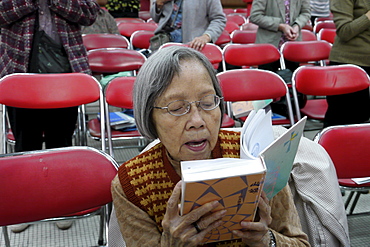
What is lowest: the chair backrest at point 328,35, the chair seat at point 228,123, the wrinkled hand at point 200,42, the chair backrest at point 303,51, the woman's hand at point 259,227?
the chair seat at point 228,123

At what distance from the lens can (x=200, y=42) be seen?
11.2 ft

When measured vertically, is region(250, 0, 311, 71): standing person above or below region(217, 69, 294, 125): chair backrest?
above

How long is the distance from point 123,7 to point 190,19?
4337 millimetres

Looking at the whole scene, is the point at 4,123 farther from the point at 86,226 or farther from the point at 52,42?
Result: the point at 86,226

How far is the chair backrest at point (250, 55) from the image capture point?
378cm

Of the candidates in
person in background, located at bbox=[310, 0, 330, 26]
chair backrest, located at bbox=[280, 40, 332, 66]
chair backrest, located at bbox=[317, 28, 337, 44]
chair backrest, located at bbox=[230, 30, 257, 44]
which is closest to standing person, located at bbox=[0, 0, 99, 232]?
chair backrest, located at bbox=[280, 40, 332, 66]

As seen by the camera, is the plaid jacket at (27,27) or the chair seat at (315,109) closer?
the plaid jacket at (27,27)

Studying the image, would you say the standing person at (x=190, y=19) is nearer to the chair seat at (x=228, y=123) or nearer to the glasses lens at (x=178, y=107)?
the chair seat at (x=228, y=123)

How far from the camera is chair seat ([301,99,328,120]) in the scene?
10.4ft

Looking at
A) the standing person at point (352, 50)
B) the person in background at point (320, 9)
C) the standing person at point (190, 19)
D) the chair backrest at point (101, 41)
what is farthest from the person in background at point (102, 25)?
the person in background at point (320, 9)

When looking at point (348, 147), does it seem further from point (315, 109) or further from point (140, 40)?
point (140, 40)

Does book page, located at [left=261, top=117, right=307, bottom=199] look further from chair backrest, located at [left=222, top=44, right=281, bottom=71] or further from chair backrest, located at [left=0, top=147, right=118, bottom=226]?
chair backrest, located at [left=222, top=44, right=281, bottom=71]

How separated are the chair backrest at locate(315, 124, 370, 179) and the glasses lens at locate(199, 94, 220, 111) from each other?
76cm

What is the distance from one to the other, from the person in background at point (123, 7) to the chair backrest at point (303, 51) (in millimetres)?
4170
